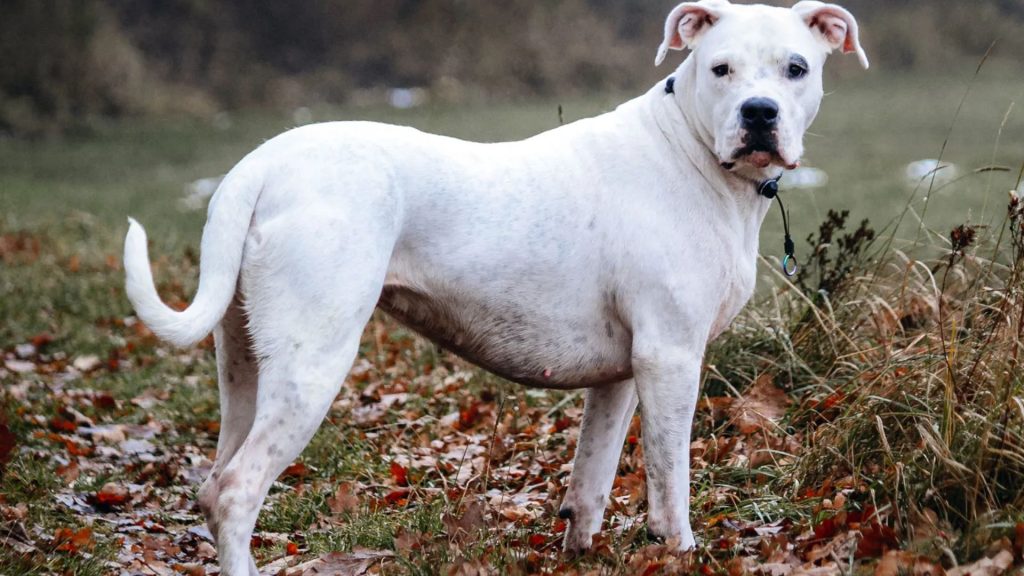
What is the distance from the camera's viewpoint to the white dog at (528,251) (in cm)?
352

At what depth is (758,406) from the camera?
538cm

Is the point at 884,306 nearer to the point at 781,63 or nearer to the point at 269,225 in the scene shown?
the point at 781,63

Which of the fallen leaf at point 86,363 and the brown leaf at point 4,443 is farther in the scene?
the fallen leaf at point 86,363

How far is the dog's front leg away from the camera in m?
3.84

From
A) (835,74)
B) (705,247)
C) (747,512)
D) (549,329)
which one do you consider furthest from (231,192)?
(835,74)

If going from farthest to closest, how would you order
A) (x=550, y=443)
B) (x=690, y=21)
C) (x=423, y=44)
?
(x=423, y=44), (x=550, y=443), (x=690, y=21)

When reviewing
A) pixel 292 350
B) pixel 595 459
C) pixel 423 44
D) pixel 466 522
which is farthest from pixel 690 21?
pixel 423 44

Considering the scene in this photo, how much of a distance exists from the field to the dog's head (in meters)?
0.84

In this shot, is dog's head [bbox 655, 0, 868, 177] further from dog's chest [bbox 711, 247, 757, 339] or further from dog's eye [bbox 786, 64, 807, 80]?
dog's chest [bbox 711, 247, 757, 339]

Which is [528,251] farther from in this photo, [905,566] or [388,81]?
[388,81]

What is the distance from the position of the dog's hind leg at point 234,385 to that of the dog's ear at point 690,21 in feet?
5.70

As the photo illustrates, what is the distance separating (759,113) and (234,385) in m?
1.96

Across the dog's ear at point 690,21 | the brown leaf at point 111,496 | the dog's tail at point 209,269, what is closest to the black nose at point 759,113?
the dog's ear at point 690,21

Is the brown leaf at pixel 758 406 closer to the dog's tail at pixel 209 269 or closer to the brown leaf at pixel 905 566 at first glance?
the brown leaf at pixel 905 566
